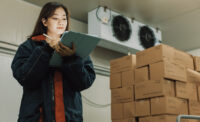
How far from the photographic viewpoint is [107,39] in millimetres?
2660

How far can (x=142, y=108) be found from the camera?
2.17 metres

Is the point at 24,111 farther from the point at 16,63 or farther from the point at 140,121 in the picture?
the point at 140,121

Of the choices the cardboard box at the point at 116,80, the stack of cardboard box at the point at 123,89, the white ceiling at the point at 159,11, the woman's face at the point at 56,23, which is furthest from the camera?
the white ceiling at the point at 159,11

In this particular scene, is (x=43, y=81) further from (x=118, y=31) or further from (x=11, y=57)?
(x=118, y=31)

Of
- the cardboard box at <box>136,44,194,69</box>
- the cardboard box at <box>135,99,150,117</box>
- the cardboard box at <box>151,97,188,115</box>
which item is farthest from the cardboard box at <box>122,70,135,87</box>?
the cardboard box at <box>151,97,188,115</box>

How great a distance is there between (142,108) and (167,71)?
39 cm

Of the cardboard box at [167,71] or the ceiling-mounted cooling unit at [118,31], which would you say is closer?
the cardboard box at [167,71]

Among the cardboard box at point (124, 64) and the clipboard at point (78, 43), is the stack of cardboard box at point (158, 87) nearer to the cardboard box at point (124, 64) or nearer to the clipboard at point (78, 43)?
the cardboard box at point (124, 64)

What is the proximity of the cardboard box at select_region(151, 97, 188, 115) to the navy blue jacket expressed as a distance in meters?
1.13

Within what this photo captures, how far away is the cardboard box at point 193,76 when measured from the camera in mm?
2273

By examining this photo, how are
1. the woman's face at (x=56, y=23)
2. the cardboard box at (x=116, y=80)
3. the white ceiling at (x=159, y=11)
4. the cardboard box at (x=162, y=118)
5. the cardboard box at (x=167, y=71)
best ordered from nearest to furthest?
1. the woman's face at (x=56, y=23)
2. the cardboard box at (x=162, y=118)
3. the cardboard box at (x=167, y=71)
4. the cardboard box at (x=116, y=80)
5. the white ceiling at (x=159, y=11)

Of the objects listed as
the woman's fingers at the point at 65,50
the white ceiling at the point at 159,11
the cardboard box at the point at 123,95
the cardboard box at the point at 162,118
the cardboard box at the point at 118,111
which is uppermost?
the white ceiling at the point at 159,11

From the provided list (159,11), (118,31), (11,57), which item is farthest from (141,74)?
(11,57)

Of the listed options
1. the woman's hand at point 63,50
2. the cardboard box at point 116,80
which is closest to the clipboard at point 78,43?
the woman's hand at point 63,50
